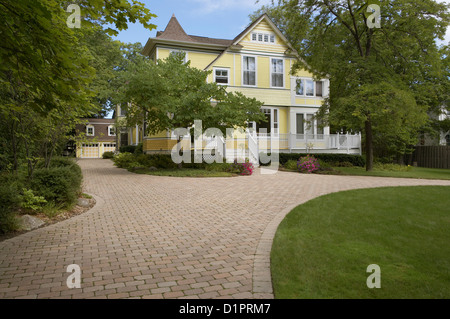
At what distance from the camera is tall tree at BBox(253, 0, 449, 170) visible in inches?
555

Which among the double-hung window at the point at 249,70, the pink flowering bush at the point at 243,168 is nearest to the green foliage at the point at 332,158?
the pink flowering bush at the point at 243,168

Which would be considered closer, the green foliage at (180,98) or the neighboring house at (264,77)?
the green foliage at (180,98)

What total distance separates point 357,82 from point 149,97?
10.6 m

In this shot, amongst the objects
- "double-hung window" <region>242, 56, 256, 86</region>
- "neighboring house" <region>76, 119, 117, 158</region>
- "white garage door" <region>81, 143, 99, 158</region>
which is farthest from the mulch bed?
"white garage door" <region>81, 143, 99, 158</region>

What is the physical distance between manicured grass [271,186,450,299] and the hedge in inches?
477

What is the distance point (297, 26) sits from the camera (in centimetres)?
1773

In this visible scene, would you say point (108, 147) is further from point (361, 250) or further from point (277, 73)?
point (361, 250)

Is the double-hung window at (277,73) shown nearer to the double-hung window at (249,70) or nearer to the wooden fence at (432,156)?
the double-hung window at (249,70)

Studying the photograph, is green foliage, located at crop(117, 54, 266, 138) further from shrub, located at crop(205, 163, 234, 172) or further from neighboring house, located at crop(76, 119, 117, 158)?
neighboring house, located at crop(76, 119, 117, 158)

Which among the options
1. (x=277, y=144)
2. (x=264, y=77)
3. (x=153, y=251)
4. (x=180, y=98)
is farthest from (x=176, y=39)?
(x=153, y=251)

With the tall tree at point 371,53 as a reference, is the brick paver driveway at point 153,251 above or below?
below

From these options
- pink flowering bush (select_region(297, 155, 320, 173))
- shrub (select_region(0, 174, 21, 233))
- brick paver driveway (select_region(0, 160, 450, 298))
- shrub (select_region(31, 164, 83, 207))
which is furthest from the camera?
pink flowering bush (select_region(297, 155, 320, 173))

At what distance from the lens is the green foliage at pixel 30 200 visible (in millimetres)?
6446
